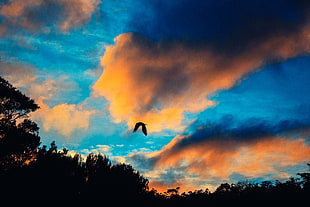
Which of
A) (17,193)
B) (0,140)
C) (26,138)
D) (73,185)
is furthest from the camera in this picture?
(26,138)

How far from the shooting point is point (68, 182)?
2172 cm

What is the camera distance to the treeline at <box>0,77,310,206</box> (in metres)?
17.5

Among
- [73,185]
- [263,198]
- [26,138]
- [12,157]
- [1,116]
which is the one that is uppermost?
[1,116]

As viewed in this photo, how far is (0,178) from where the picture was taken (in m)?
20.6

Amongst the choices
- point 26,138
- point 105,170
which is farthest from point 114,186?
point 26,138

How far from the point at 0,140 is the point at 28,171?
15.4ft

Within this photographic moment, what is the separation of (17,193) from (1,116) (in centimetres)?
923

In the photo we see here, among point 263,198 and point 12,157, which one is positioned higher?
point 12,157

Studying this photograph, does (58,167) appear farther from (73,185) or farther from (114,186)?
(114,186)

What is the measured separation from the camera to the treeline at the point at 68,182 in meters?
17.5

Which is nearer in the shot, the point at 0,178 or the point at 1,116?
the point at 0,178

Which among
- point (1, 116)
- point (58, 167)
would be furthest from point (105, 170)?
point (1, 116)

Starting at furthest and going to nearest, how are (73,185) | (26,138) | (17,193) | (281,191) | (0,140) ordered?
(26,138), (0,140), (73,185), (17,193), (281,191)

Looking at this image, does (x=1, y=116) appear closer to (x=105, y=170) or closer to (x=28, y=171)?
(x=28, y=171)
